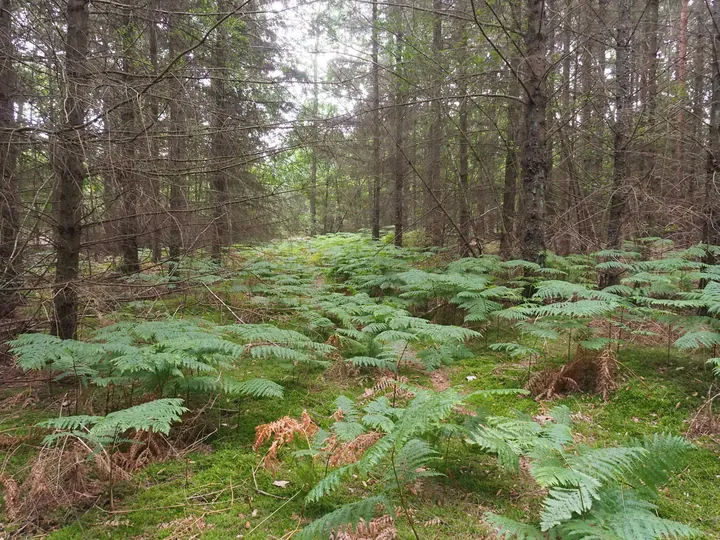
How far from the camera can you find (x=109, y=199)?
4.31 m

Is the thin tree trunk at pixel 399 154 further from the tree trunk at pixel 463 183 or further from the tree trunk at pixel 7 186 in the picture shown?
the tree trunk at pixel 7 186

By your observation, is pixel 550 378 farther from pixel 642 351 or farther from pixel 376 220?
pixel 376 220

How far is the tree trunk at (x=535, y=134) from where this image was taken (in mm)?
6121

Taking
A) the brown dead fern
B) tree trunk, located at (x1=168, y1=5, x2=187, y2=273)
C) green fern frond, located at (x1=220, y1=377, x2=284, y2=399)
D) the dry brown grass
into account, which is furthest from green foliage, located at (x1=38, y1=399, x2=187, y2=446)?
the brown dead fern

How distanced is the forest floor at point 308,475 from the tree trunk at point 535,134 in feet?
8.40

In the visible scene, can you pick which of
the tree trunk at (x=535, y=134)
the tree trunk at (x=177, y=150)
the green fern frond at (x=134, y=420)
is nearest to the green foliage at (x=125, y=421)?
the green fern frond at (x=134, y=420)

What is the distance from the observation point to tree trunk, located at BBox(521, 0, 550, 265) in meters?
6.12

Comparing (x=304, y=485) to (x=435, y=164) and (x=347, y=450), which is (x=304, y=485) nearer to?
(x=347, y=450)

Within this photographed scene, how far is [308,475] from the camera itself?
260 cm

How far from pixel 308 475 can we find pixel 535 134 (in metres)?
5.90

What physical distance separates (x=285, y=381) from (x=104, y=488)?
207 centimetres

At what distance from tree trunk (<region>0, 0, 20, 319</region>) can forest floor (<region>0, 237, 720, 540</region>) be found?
40.7 inches

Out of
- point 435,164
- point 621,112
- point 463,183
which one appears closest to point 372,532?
point 621,112

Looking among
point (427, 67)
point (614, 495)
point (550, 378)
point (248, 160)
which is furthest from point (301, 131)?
point (614, 495)
